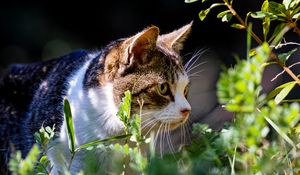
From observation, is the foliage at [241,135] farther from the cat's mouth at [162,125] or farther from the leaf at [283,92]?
the cat's mouth at [162,125]

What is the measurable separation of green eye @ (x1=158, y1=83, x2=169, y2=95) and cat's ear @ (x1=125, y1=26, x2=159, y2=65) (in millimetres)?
119

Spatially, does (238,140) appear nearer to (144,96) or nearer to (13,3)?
(144,96)

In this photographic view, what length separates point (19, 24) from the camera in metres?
5.11

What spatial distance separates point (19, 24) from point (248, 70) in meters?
4.21

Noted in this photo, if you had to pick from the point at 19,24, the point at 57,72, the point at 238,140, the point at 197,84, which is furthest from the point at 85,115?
the point at 19,24

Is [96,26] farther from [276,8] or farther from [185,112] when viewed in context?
[276,8]

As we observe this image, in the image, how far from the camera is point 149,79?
2.32 m

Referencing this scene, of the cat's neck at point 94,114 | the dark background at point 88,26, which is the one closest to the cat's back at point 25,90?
the cat's neck at point 94,114

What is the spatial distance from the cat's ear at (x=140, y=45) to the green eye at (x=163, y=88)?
119 millimetres

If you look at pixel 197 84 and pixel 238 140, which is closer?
pixel 238 140

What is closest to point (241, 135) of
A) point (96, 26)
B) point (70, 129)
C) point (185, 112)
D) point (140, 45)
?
point (70, 129)

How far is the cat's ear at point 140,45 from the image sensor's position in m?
2.24

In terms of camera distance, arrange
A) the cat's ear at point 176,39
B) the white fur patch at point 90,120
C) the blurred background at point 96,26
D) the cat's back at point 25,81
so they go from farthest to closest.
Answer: the blurred background at point 96,26
the cat's back at point 25,81
the cat's ear at point 176,39
the white fur patch at point 90,120

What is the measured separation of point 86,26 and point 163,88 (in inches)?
120
